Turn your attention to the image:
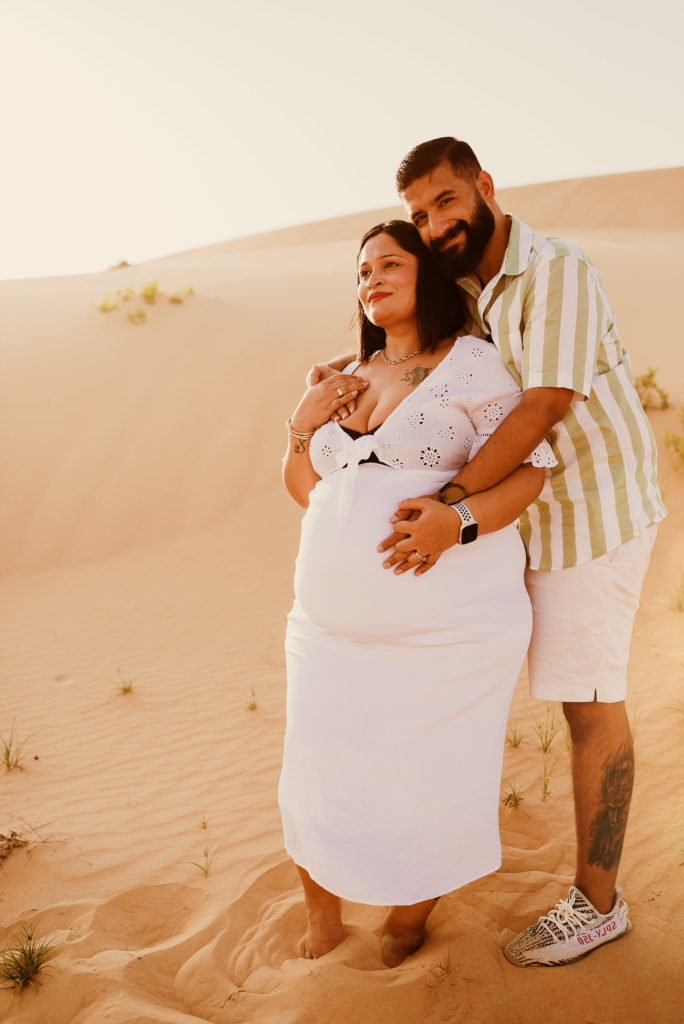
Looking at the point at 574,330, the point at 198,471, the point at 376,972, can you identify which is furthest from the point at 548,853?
the point at 198,471

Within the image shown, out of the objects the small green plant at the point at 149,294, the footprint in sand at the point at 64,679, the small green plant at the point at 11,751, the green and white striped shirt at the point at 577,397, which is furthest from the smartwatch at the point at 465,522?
the small green plant at the point at 149,294

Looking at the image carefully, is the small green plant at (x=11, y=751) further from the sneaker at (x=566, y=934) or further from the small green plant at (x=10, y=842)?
the sneaker at (x=566, y=934)

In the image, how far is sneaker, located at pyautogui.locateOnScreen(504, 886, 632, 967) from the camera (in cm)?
257

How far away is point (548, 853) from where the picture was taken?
3.32 metres

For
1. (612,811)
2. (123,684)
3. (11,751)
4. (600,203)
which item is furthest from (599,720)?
(600,203)

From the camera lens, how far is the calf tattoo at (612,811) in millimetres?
2604

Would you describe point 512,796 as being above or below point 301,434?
below

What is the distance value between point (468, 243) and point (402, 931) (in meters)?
2.50

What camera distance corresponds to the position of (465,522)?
7.48 feet

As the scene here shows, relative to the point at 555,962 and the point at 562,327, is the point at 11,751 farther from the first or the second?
the point at 562,327

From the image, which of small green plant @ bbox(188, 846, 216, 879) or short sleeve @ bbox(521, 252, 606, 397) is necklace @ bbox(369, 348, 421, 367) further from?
small green plant @ bbox(188, 846, 216, 879)

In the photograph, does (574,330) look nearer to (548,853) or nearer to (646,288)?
(548,853)

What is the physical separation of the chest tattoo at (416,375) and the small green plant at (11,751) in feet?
11.3

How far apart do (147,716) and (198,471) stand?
4.64 m
